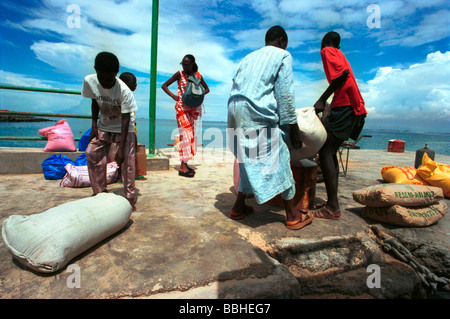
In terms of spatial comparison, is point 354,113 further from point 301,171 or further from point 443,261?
point 443,261

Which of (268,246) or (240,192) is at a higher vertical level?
(240,192)

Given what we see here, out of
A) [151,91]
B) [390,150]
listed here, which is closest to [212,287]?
[151,91]

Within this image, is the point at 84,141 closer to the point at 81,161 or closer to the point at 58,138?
the point at 58,138

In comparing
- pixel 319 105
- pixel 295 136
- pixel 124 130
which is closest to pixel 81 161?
pixel 124 130

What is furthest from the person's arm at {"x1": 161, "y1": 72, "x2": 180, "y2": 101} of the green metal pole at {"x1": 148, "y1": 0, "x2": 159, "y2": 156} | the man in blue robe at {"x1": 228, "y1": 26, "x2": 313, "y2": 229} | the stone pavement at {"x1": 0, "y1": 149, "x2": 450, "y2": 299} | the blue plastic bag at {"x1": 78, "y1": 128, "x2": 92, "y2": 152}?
the man in blue robe at {"x1": 228, "y1": 26, "x2": 313, "y2": 229}

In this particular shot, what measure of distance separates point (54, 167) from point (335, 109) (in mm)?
3894

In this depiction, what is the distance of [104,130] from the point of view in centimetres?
267

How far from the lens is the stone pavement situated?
1418mm

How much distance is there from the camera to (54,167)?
3.69 meters

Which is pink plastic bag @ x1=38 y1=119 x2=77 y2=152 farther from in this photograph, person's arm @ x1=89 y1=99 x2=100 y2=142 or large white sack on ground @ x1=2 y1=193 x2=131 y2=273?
large white sack on ground @ x1=2 y1=193 x2=131 y2=273

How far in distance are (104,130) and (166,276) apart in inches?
71.5

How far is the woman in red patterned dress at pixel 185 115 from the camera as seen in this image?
13.8 feet

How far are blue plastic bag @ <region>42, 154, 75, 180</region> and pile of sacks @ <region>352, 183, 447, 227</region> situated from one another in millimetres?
4037

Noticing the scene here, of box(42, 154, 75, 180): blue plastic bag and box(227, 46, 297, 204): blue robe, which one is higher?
box(227, 46, 297, 204): blue robe
